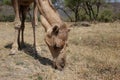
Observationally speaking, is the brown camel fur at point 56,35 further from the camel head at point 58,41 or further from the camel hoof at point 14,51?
the camel hoof at point 14,51

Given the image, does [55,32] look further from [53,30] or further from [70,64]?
[70,64]

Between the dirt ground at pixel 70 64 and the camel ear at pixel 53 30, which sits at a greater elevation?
the camel ear at pixel 53 30

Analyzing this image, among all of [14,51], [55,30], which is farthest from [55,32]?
[14,51]

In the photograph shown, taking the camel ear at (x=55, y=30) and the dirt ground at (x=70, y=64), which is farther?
the dirt ground at (x=70, y=64)

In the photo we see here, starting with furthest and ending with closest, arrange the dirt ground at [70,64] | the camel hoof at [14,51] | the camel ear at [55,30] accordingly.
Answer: the camel hoof at [14,51] < the dirt ground at [70,64] < the camel ear at [55,30]

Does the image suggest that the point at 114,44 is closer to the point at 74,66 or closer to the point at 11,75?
the point at 74,66

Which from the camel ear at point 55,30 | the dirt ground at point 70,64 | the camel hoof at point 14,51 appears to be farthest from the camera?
the camel hoof at point 14,51

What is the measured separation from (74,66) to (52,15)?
4.89 feet

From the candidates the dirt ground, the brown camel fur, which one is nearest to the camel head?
the brown camel fur

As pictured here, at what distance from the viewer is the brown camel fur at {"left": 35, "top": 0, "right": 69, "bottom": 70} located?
26.2ft

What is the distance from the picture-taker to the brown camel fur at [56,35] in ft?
26.2

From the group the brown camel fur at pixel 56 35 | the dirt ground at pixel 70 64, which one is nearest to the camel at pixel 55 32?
the brown camel fur at pixel 56 35

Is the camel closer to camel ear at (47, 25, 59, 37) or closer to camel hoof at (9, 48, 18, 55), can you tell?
camel ear at (47, 25, 59, 37)

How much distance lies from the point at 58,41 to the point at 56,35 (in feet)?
0.48
